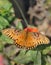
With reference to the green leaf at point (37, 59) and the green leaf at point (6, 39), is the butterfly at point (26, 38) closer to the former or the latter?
the green leaf at point (6, 39)

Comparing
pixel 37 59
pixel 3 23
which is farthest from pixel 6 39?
pixel 37 59

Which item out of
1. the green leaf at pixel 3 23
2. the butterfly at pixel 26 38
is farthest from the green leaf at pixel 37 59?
the green leaf at pixel 3 23

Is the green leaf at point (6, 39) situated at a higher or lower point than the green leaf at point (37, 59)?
higher

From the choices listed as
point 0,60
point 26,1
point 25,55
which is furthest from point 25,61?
point 26,1

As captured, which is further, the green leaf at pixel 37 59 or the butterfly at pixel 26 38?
the green leaf at pixel 37 59

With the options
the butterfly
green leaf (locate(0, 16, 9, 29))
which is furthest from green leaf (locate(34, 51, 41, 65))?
green leaf (locate(0, 16, 9, 29))

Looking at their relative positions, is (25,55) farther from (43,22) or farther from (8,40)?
(43,22)

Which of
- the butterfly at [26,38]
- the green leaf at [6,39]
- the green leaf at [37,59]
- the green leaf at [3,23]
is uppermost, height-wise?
the green leaf at [3,23]

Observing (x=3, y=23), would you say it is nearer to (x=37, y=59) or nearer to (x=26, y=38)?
(x=26, y=38)
